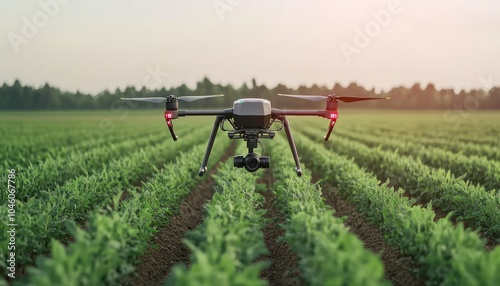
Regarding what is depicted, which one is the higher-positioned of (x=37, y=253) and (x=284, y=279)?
(x=37, y=253)

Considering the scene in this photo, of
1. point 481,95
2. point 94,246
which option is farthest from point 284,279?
point 481,95

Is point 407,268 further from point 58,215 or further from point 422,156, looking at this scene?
point 422,156

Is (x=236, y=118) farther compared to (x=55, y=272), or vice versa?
(x=236, y=118)

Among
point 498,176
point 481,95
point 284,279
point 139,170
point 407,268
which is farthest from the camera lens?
point 481,95

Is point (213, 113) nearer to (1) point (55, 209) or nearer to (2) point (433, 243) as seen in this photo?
(2) point (433, 243)

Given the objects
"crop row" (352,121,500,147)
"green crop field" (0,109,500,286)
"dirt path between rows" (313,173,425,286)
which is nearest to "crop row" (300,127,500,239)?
"green crop field" (0,109,500,286)

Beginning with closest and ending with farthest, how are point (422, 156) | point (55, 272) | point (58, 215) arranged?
1. point (55, 272)
2. point (58, 215)
3. point (422, 156)

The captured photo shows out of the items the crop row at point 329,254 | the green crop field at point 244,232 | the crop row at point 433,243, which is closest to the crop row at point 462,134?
the green crop field at point 244,232
